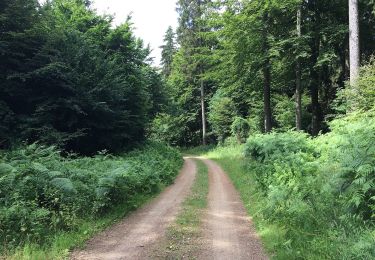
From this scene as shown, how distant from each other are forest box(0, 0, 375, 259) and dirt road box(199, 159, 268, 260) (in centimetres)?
35

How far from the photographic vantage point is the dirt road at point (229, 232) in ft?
24.6

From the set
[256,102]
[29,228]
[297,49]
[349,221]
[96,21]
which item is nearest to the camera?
[349,221]

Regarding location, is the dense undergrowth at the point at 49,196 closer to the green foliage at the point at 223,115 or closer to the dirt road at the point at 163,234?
the dirt road at the point at 163,234

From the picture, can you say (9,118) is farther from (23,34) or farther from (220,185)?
(220,185)

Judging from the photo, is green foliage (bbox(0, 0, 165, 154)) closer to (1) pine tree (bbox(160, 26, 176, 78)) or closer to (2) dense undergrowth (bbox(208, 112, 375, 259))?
(2) dense undergrowth (bbox(208, 112, 375, 259))

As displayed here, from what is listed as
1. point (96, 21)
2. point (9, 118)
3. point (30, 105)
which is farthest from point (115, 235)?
point (96, 21)

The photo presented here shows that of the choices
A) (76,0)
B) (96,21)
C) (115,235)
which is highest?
(76,0)

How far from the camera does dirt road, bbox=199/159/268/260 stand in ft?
24.6

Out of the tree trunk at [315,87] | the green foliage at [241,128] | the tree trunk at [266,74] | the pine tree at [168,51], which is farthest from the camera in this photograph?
the pine tree at [168,51]

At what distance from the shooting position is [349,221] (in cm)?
658

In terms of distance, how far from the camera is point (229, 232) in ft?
29.9

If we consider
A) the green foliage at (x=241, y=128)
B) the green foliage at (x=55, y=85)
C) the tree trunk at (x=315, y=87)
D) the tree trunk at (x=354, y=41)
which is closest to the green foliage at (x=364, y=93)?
the tree trunk at (x=354, y=41)

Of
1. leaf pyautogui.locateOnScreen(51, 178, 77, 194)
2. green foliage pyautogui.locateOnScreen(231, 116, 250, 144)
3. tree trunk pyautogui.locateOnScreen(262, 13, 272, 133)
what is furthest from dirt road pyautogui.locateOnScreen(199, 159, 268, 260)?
green foliage pyautogui.locateOnScreen(231, 116, 250, 144)

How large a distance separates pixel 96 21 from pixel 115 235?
1956cm
